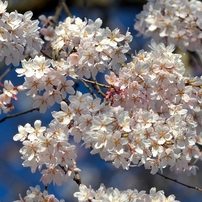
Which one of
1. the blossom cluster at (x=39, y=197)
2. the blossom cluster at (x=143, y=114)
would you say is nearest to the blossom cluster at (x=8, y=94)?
the blossom cluster at (x=143, y=114)

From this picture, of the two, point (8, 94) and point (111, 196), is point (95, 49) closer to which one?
point (8, 94)

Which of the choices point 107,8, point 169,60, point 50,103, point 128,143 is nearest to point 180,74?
point 169,60

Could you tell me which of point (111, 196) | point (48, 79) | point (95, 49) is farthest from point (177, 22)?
point (111, 196)

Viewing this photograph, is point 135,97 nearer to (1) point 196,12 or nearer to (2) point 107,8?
(1) point 196,12

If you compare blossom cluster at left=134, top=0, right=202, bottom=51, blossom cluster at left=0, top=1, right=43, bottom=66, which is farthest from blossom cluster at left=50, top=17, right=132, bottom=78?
blossom cluster at left=134, top=0, right=202, bottom=51

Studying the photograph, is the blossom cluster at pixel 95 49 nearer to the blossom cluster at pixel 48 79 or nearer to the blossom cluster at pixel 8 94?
the blossom cluster at pixel 48 79

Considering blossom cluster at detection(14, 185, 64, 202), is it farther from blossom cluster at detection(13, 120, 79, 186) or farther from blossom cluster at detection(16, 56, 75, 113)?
blossom cluster at detection(16, 56, 75, 113)

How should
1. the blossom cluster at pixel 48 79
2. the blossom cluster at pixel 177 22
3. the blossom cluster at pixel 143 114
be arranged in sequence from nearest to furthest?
1. the blossom cluster at pixel 143 114
2. the blossom cluster at pixel 48 79
3. the blossom cluster at pixel 177 22
